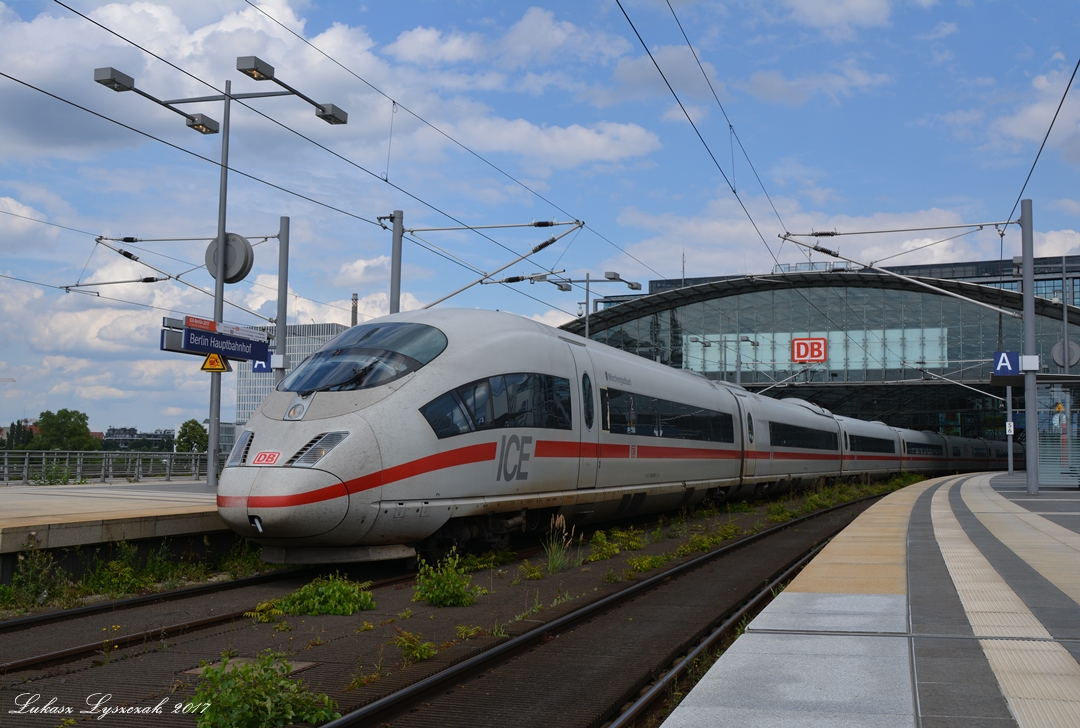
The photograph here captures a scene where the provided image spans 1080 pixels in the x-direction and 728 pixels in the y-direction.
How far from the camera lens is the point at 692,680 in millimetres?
6473

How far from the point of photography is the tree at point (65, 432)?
331ft

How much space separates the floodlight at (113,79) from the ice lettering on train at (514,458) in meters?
9.20

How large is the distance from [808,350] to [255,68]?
51074 mm

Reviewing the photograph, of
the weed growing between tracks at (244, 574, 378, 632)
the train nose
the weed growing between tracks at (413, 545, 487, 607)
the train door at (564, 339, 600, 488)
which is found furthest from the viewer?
the train door at (564, 339, 600, 488)

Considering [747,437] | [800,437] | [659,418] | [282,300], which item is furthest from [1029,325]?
[282,300]

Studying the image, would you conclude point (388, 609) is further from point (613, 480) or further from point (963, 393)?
point (963, 393)

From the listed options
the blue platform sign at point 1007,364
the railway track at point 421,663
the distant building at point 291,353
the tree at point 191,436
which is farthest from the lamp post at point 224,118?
the tree at point 191,436

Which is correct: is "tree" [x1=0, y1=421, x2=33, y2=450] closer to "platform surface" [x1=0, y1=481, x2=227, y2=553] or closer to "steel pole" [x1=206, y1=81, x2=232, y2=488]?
"steel pole" [x1=206, y1=81, x2=232, y2=488]

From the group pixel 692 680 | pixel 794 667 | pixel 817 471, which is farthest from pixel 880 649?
pixel 817 471

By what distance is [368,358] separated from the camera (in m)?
11.6

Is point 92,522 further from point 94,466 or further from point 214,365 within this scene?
point 94,466

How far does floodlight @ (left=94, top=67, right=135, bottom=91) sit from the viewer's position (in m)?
15.6

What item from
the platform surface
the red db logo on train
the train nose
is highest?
the red db logo on train

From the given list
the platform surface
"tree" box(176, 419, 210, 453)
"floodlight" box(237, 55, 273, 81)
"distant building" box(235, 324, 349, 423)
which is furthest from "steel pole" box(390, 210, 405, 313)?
"tree" box(176, 419, 210, 453)
